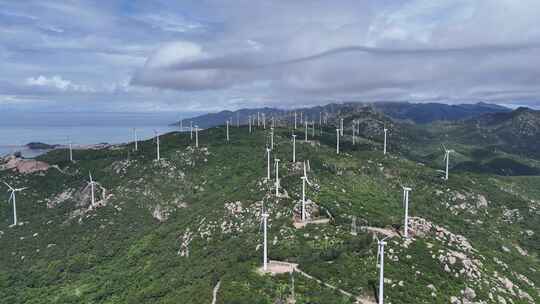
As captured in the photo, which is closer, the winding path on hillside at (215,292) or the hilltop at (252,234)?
the winding path on hillside at (215,292)

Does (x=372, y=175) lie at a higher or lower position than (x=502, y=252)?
higher

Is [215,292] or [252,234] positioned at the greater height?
[252,234]

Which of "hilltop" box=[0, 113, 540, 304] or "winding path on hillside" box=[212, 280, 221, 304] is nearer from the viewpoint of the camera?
"winding path on hillside" box=[212, 280, 221, 304]

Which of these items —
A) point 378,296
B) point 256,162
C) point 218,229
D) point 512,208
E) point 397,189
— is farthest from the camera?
point 256,162

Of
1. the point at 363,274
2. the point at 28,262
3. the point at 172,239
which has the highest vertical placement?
the point at 363,274

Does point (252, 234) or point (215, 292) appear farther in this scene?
point (252, 234)

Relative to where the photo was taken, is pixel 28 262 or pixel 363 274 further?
pixel 28 262

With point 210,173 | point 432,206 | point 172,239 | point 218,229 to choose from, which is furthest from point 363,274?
point 210,173

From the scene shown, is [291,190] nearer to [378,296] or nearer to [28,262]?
[378,296]
